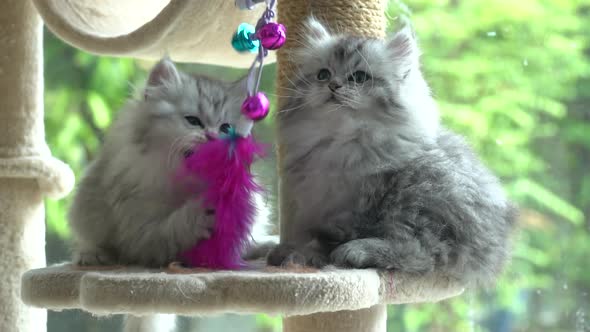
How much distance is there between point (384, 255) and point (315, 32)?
479 mm

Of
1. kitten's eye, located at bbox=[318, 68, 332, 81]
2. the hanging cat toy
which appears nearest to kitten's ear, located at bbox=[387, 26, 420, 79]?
kitten's eye, located at bbox=[318, 68, 332, 81]

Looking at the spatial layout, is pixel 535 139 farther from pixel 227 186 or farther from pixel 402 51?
pixel 227 186

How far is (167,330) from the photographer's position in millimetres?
1478

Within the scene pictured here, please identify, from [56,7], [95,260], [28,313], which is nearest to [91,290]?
[95,260]

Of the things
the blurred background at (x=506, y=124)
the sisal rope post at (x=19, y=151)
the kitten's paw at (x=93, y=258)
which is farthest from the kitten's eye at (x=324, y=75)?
the blurred background at (x=506, y=124)

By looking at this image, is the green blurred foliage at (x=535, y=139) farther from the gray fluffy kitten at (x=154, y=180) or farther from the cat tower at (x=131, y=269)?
the gray fluffy kitten at (x=154, y=180)

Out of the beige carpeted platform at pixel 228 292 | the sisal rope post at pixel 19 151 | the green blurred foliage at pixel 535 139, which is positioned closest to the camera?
the beige carpeted platform at pixel 228 292

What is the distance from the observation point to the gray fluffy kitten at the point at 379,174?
1.21 m

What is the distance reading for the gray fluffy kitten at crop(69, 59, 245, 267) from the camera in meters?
1.23

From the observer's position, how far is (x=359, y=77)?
51.8 inches

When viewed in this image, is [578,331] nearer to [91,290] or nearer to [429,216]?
[429,216]

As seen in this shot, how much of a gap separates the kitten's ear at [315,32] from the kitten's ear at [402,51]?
13 cm

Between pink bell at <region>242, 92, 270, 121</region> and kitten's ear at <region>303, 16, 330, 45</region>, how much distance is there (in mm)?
230

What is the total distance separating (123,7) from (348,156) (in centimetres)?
87
